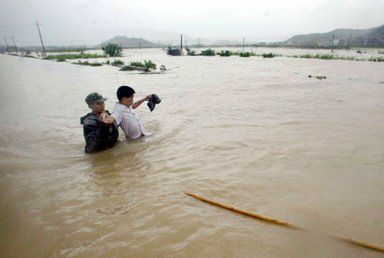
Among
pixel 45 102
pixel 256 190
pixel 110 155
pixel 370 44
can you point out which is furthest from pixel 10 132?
pixel 370 44

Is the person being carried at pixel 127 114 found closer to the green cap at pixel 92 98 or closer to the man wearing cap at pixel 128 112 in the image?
the man wearing cap at pixel 128 112

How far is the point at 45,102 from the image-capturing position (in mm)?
9797

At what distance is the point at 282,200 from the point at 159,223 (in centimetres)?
131

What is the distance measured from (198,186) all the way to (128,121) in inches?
90.4

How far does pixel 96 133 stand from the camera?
4555 mm

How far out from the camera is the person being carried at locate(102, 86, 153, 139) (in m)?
4.67

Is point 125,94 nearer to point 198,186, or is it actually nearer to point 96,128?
point 96,128

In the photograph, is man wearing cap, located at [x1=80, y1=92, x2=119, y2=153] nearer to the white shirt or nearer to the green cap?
the green cap

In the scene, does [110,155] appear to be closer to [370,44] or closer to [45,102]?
[45,102]

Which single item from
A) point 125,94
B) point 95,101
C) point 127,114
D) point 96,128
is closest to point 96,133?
point 96,128

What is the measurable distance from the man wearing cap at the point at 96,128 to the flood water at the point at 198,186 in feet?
0.61

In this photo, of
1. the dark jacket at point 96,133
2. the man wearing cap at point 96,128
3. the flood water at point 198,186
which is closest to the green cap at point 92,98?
the man wearing cap at point 96,128

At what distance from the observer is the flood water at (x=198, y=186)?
231cm

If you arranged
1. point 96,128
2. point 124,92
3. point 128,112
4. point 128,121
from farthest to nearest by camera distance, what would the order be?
point 128,121
point 128,112
point 124,92
point 96,128
